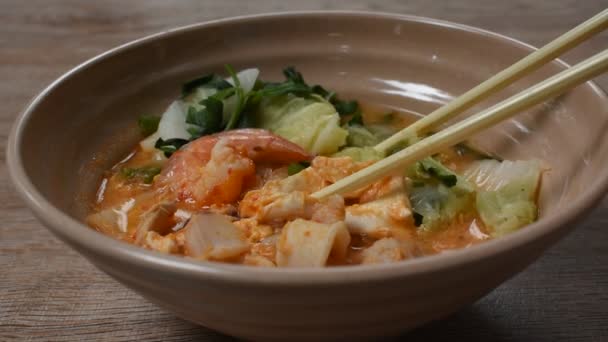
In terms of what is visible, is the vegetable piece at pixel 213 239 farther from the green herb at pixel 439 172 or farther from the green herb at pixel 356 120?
the green herb at pixel 356 120

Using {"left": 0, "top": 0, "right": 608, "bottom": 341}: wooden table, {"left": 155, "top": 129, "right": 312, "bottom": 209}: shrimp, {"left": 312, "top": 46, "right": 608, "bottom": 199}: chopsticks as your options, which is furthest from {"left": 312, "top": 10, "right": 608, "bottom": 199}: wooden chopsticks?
{"left": 0, "top": 0, "right": 608, "bottom": 341}: wooden table

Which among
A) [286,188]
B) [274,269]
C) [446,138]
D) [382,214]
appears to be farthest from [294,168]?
[274,269]

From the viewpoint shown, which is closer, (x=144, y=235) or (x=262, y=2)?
(x=144, y=235)

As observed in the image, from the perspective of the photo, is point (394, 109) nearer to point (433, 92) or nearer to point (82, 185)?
point (433, 92)

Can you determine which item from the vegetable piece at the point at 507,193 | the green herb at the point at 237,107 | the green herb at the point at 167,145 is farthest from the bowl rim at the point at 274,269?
the green herb at the point at 237,107

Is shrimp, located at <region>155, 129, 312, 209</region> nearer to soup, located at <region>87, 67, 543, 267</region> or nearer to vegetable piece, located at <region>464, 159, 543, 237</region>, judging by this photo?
soup, located at <region>87, 67, 543, 267</region>

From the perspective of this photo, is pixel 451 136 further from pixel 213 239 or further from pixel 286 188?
pixel 213 239

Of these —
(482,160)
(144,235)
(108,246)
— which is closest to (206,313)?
(108,246)
